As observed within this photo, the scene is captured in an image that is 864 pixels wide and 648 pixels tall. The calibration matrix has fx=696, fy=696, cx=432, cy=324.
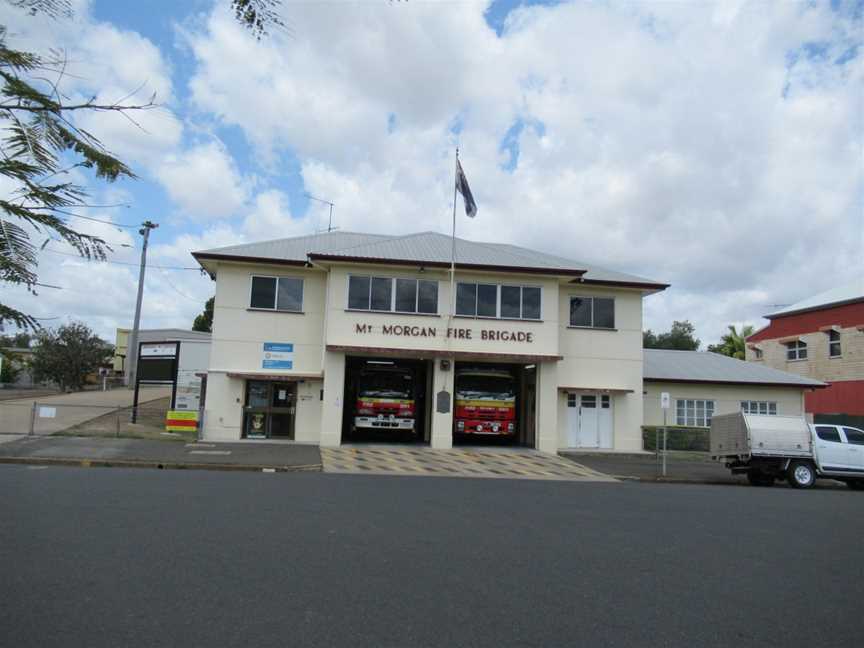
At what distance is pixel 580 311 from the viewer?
2698 centimetres

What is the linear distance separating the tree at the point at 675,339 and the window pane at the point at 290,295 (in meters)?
63.0

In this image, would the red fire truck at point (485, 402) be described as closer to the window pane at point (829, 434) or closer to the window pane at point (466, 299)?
the window pane at point (466, 299)

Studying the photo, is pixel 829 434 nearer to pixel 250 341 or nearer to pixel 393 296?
pixel 393 296

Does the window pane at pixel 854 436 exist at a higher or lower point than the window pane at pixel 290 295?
lower

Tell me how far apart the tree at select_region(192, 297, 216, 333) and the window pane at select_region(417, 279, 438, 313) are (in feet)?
138

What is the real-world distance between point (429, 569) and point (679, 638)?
2.62 m

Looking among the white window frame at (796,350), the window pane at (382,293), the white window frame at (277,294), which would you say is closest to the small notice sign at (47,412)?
the white window frame at (277,294)

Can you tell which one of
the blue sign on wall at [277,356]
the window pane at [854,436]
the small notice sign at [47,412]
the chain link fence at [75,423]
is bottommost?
the chain link fence at [75,423]

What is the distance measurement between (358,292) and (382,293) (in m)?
0.84

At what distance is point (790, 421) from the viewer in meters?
19.9

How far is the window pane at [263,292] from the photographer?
25.6 m

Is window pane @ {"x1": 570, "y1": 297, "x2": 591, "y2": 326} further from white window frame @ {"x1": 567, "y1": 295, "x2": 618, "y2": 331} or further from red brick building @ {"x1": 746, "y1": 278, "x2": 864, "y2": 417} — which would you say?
red brick building @ {"x1": 746, "y1": 278, "x2": 864, "y2": 417}

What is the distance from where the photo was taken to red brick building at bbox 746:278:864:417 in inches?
1406

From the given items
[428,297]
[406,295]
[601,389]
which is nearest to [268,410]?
[406,295]
